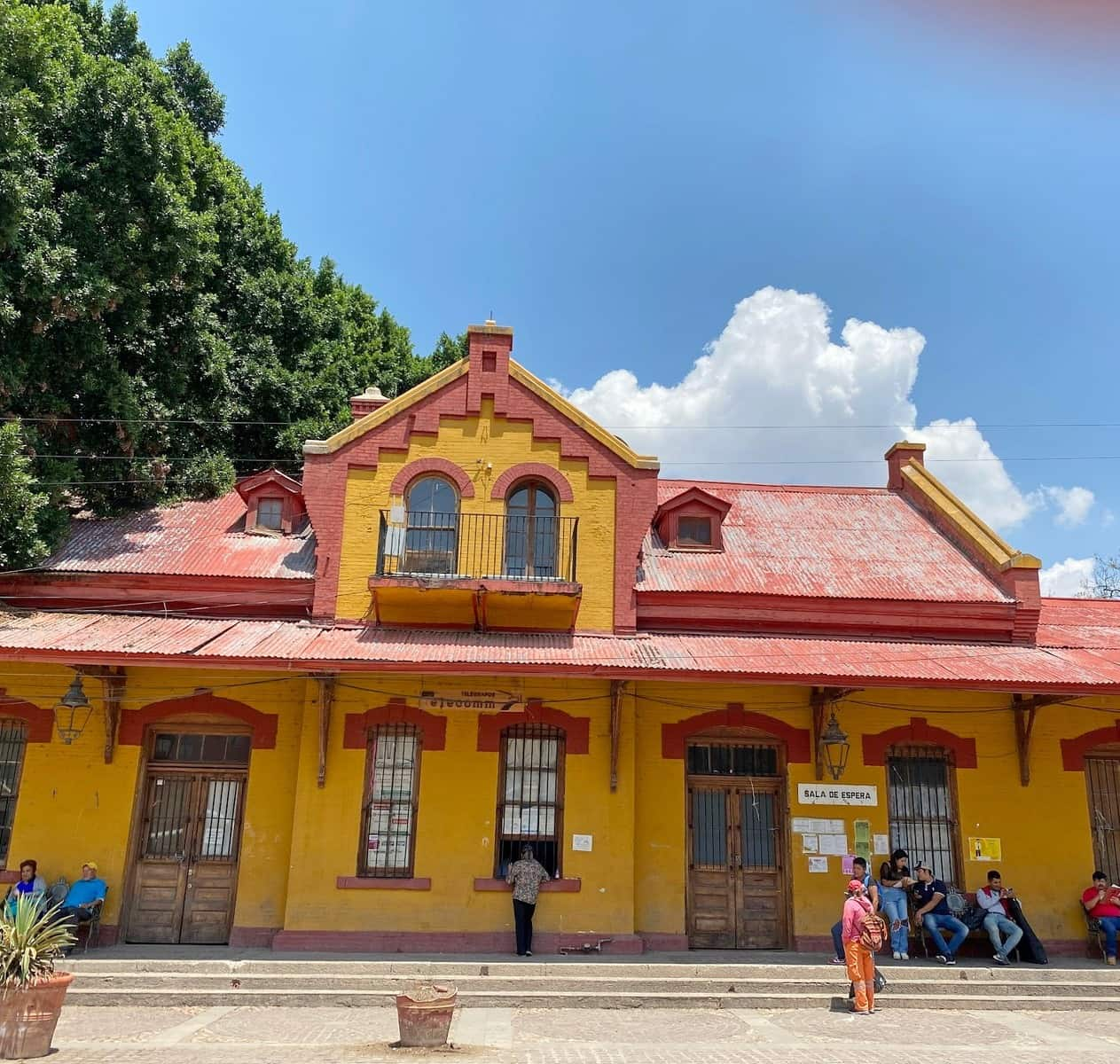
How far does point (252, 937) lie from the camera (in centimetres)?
1292

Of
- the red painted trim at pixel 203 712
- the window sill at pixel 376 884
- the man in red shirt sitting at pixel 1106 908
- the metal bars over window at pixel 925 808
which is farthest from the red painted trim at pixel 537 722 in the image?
the man in red shirt sitting at pixel 1106 908

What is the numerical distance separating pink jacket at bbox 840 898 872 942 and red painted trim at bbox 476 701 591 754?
4.43 metres

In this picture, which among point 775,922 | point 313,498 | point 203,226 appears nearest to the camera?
point 775,922

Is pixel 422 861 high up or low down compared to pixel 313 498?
down

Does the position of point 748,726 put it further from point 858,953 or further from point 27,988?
point 27,988

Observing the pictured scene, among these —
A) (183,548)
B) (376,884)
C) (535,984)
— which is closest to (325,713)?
(376,884)

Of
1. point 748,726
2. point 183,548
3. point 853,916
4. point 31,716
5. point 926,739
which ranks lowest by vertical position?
point 853,916

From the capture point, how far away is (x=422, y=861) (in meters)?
13.1

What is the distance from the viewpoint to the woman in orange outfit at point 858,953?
10.1m

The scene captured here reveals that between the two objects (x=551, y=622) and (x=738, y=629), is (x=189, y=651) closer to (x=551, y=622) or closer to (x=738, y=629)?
(x=551, y=622)

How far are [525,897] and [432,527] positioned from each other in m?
5.64

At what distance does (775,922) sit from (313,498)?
9.38 m

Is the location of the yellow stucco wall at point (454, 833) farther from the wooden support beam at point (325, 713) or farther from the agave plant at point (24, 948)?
the agave plant at point (24, 948)

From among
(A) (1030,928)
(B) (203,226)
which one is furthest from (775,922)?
(B) (203,226)
